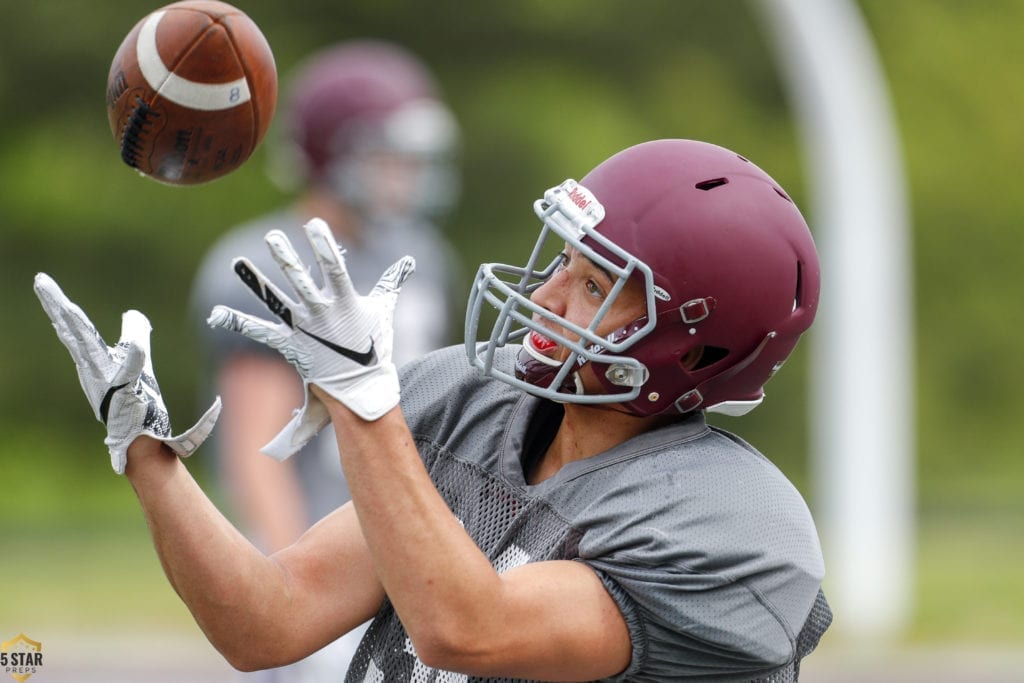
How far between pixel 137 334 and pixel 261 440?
194 cm

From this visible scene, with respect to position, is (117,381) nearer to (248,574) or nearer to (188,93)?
(248,574)

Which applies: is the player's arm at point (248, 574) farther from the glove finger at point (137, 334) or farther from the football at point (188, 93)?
the football at point (188, 93)

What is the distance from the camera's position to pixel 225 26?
2908 millimetres

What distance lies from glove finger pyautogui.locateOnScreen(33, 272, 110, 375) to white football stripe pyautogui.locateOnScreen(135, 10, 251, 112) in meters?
0.50

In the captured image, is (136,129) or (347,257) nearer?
(136,129)

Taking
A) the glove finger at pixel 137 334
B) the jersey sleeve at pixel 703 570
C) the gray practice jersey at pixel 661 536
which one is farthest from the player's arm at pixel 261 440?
the jersey sleeve at pixel 703 570

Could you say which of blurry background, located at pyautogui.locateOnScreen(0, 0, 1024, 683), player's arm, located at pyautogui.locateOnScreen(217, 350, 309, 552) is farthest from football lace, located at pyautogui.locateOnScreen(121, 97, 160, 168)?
blurry background, located at pyautogui.locateOnScreen(0, 0, 1024, 683)

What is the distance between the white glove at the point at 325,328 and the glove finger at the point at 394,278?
11 centimetres

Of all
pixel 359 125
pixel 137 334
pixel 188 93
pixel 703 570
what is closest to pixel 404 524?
pixel 703 570

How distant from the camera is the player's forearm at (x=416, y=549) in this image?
2.25 metres

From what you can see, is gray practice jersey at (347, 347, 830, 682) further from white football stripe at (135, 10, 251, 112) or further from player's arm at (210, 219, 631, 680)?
white football stripe at (135, 10, 251, 112)

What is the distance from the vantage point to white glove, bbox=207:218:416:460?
7.47 feet

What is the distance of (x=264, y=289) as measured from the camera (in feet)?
7.50

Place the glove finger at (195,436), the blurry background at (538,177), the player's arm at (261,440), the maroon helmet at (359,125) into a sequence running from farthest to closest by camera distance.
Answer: the blurry background at (538,177) < the maroon helmet at (359,125) < the player's arm at (261,440) < the glove finger at (195,436)
